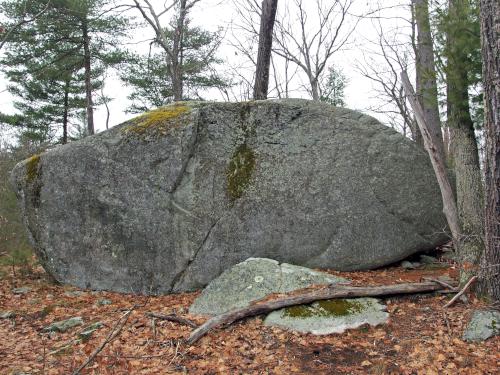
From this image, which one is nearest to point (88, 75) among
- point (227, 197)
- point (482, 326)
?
point (227, 197)

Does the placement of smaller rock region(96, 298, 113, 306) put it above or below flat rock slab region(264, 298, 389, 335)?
below

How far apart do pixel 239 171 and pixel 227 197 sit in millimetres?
505

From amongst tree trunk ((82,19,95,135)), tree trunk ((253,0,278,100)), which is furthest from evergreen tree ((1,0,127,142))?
tree trunk ((253,0,278,100))

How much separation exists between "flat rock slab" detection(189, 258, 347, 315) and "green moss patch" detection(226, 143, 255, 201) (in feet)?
4.19

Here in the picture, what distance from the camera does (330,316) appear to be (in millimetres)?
5406

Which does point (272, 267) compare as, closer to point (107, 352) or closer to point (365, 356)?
point (365, 356)

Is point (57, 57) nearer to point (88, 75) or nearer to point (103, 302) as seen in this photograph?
point (88, 75)

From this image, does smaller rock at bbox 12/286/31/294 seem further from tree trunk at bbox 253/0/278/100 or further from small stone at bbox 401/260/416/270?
small stone at bbox 401/260/416/270

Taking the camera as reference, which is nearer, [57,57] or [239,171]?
[239,171]

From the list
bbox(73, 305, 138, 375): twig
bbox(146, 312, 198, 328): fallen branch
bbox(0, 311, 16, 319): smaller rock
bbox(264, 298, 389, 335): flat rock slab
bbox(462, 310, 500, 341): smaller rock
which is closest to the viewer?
bbox(73, 305, 138, 375): twig

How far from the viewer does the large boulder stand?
727 cm

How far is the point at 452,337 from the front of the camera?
481cm

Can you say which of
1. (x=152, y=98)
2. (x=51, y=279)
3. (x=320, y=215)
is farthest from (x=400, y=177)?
(x=152, y=98)

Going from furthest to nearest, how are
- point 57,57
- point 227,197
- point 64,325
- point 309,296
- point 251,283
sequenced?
point 57,57 → point 227,197 → point 251,283 → point 64,325 → point 309,296
